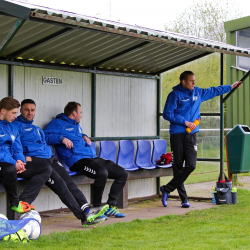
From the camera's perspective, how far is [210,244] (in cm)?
432

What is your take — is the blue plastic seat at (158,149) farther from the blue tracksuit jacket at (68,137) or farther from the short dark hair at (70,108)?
the short dark hair at (70,108)

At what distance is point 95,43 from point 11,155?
216 centimetres

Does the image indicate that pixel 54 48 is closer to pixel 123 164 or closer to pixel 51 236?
pixel 123 164

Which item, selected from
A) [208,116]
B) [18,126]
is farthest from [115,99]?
[18,126]

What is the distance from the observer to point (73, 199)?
5.40 m

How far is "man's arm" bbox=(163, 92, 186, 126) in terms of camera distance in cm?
675

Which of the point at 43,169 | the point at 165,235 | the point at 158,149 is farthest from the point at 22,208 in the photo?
the point at 158,149

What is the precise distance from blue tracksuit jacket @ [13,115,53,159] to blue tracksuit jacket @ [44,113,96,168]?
40cm

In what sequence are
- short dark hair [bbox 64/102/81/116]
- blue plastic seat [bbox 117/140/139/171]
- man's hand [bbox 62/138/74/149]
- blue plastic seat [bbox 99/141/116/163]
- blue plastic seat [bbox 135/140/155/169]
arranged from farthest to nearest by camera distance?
1. blue plastic seat [bbox 135/140/155/169]
2. blue plastic seat [bbox 117/140/139/171]
3. blue plastic seat [bbox 99/141/116/163]
4. short dark hair [bbox 64/102/81/116]
5. man's hand [bbox 62/138/74/149]

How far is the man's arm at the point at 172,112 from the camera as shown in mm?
6746

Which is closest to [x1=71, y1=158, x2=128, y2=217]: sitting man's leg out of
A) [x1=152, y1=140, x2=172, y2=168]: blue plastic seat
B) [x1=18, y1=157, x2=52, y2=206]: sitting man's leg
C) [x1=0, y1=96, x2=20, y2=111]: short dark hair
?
[x1=18, y1=157, x2=52, y2=206]: sitting man's leg

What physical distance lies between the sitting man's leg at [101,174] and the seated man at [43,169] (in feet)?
1.23

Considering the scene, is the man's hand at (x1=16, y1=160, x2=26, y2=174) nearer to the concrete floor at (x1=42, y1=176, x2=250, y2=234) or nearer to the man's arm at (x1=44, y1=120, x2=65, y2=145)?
the concrete floor at (x1=42, y1=176, x2=250, y2=234)

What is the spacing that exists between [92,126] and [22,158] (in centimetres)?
206
